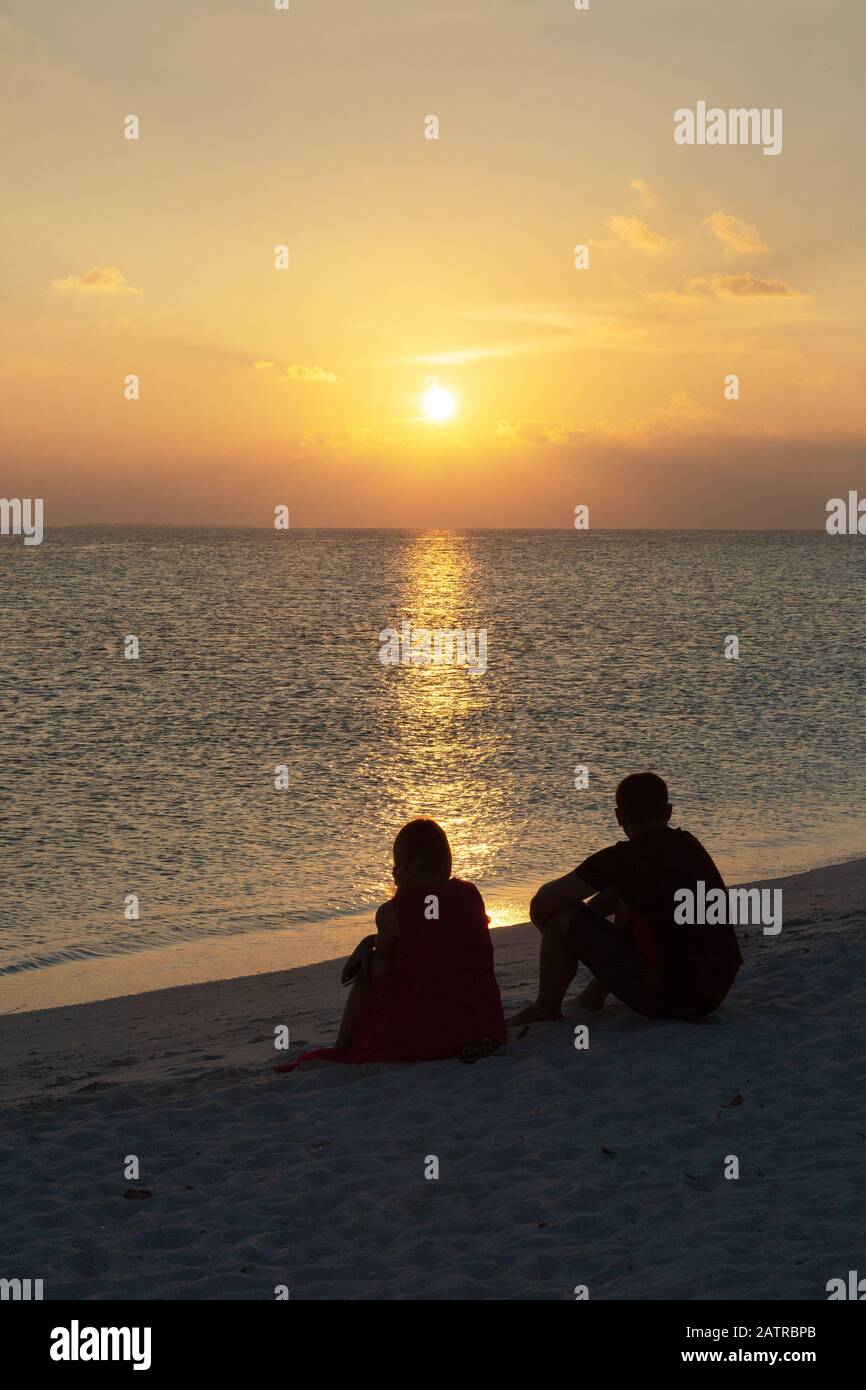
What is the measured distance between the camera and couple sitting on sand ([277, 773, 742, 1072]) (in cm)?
679

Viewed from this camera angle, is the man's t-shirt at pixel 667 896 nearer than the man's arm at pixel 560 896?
Yes

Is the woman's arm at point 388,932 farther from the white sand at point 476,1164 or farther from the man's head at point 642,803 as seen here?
the man's head at point 642,803

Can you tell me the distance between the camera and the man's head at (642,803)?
22.9 ft

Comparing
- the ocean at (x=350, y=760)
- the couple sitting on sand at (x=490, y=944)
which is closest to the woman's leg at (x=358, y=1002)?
the couple sitting on sand at (x=490, y=944)

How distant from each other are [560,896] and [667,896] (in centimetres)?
59

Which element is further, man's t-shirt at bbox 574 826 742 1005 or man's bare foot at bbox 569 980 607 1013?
man's bare foot at bbox 569 980 607 1013

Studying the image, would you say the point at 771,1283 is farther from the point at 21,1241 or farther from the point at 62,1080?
the point at 62,1080

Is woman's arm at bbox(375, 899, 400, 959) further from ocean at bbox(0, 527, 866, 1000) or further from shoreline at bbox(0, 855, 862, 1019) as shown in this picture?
ocean at bbox(0, 527, 866, 1000)

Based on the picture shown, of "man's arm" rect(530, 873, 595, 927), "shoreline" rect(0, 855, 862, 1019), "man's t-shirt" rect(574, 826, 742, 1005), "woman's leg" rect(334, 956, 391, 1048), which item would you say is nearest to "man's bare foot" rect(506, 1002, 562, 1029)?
"man's arm" rect(530, 873, 595, 927)

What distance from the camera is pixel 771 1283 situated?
14.5ft

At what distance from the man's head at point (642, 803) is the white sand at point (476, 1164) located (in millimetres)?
1193

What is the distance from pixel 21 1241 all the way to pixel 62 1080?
2.72m
